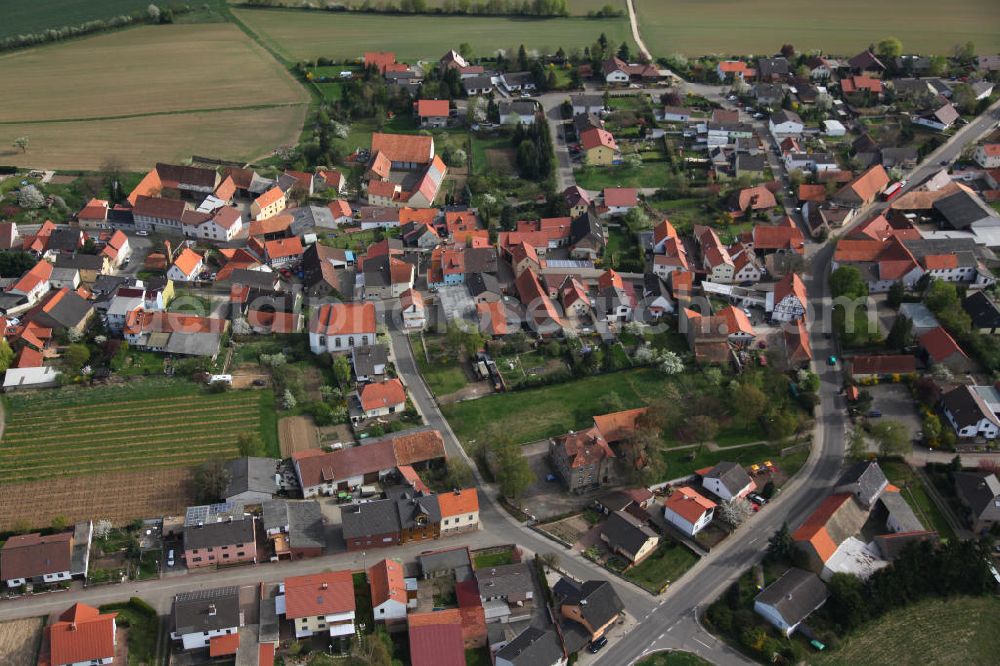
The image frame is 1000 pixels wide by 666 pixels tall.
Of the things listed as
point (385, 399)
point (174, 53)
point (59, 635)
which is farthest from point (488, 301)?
point (174, 53)

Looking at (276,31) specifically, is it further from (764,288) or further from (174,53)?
(764,288)

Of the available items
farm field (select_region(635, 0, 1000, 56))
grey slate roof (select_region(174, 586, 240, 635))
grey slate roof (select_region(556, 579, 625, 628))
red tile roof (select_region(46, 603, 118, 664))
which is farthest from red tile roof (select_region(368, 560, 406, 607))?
farm field (select_region(635, 0, 1000, 56))

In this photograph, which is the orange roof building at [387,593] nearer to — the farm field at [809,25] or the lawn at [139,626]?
the lawn at [139,626]

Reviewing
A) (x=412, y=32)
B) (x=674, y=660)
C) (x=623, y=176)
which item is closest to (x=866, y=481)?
(x=674, y=660)

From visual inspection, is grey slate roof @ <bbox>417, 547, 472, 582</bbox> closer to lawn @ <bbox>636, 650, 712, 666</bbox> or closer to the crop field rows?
lawn @ <bbox>636, 650, 712, 666</bbox>

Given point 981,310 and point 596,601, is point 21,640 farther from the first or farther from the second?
point 981,310

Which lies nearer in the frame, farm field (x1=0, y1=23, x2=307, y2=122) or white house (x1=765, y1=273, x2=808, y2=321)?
white house (x1=765, y1=273, x2=808, y2=321)
